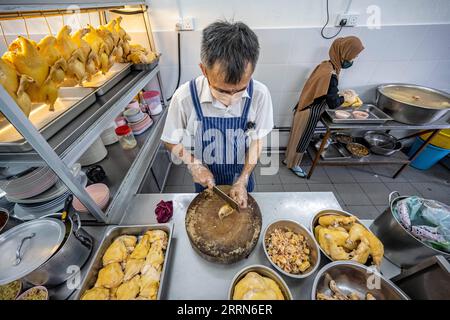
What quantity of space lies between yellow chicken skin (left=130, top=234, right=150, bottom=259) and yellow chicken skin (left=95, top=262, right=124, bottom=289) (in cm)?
7

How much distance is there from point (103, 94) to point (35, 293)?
1.15m

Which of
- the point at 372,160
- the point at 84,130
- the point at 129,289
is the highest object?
the point at 84,130

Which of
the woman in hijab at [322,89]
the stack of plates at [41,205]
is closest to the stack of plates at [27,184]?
the stack of plates at [41,205]

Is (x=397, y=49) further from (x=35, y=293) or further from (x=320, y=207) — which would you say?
(x=35, y=293)

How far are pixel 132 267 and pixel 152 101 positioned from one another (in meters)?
1.76

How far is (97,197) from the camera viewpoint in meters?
1.05

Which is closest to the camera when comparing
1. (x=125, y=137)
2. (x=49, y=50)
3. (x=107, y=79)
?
(x=49, y=50)

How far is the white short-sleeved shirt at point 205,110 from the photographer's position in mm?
1116

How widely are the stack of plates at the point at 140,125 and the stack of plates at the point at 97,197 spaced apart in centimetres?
79

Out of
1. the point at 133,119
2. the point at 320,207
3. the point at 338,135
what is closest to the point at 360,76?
the point at 338,135

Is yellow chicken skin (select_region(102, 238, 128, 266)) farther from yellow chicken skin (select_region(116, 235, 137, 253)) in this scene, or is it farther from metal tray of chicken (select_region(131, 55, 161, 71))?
metal tray of chicken (select_region(131, 55, 161, 71))

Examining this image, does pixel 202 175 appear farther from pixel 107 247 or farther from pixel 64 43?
→ pixel 64 43

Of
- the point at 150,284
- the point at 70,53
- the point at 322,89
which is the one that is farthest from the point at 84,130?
the point at 322,89

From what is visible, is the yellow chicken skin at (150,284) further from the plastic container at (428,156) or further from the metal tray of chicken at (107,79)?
the plastic container at (428,156)
